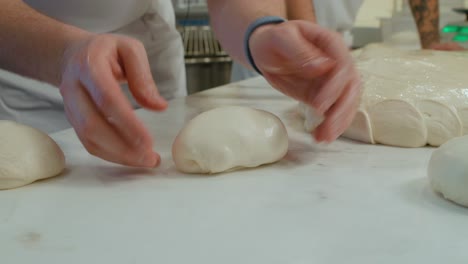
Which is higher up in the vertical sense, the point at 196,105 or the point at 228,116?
the point at 228,116

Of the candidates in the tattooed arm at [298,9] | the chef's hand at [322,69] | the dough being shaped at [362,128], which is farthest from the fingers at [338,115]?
the tattooed arm at [298,9]

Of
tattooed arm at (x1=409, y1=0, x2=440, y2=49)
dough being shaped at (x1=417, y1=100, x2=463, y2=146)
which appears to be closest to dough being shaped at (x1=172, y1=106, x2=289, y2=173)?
dough being shaped at (x1=417, y1=100, x2=463, y2=146)

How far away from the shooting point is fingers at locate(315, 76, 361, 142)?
2.46 ft

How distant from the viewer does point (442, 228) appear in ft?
1.97

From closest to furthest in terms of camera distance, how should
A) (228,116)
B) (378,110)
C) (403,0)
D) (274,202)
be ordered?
(274,202), (228,116), (378,110), (403,0)

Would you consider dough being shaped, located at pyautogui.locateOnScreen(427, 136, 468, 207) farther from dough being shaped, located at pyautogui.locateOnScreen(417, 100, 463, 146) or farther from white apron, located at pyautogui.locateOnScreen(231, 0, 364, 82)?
white apron, located at pyautogui.locateOnScreen(231, 0, 364, 82)

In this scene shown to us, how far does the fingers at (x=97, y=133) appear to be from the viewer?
692 mm

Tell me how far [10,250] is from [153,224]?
0.16 m

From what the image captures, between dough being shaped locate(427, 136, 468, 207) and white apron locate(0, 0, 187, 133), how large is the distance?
76cm

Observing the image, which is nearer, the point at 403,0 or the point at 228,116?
the point at 228,116

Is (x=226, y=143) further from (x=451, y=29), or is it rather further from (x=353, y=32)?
(x=353, y=32)

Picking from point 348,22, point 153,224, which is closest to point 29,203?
point 153,224

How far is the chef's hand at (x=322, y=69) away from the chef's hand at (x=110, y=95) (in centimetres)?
23

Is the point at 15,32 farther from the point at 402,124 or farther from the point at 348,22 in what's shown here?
the point at 348,22
